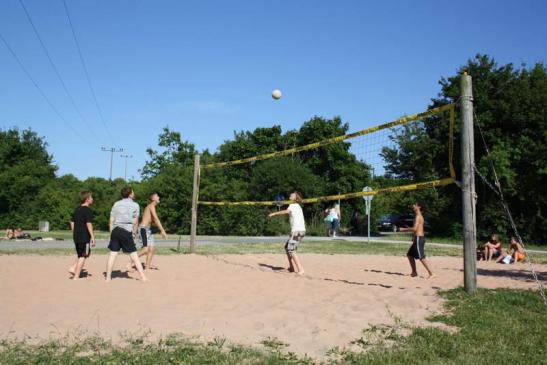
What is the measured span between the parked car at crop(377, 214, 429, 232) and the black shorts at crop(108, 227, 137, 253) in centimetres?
2775

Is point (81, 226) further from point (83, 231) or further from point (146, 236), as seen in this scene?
point (146, 236)

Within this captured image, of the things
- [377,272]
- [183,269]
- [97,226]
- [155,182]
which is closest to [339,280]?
[377,272]

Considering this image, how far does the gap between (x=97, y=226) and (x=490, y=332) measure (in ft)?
94.1

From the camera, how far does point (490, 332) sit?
14.0 ft

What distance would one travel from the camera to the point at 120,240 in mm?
7566

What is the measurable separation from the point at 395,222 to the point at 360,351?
32291mm

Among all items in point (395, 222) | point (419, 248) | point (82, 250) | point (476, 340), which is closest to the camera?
point (476, 340)

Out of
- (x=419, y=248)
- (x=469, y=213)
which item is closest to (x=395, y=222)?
(x=419, y=248)

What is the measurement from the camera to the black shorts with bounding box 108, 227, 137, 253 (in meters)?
7.54

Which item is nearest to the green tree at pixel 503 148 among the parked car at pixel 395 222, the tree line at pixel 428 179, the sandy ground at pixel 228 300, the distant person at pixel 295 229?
the tree line at pixel 428 179

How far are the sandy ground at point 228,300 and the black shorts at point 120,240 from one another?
0.53 m

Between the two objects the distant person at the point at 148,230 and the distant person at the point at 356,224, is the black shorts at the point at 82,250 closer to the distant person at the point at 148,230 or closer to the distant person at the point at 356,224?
the distant person at the point at 148,230

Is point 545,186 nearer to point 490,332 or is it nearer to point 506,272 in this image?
point 506,272

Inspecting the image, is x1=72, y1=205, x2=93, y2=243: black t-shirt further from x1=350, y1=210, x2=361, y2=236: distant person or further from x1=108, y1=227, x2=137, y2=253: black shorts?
x1=350, y1=210, x2=361, y2=236: distant person
